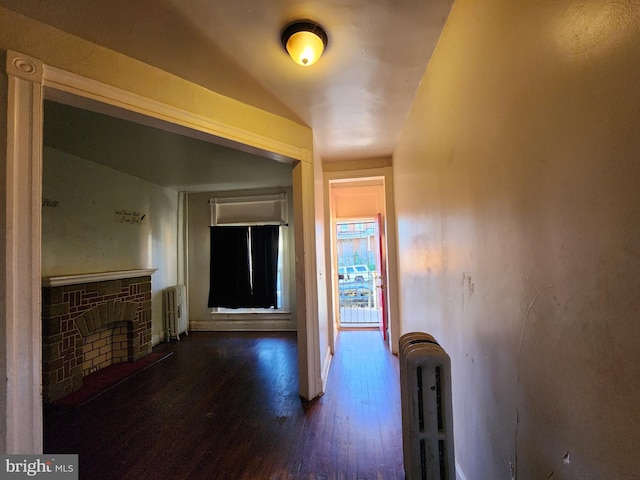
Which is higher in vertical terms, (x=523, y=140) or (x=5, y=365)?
(x=523, y=140)

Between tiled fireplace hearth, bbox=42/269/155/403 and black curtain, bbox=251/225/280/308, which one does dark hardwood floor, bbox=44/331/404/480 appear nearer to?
tiled fireplace hearth, bbox=42/269/155/403

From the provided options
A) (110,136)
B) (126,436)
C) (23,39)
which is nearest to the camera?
(23,39)

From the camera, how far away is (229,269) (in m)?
4.98

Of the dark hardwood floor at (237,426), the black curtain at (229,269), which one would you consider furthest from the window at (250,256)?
the dark hardwood floor at (237,426)

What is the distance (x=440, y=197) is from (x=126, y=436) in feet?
9.02

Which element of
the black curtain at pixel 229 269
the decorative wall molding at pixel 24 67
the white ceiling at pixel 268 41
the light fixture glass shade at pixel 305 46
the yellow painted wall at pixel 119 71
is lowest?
the black curtain at pixel 229 269

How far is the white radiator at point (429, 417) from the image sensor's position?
3.59 feet

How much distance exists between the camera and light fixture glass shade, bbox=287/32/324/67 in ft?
4.58

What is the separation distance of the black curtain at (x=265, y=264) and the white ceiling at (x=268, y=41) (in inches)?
116

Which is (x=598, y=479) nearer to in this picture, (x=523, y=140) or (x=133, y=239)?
(x=523, y=140)

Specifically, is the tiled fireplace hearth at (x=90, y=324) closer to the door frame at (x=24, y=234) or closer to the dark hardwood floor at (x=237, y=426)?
the dark hardwood floor at (x=237, y=426)

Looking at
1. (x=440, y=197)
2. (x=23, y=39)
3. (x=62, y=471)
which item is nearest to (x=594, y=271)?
(x=440, y=197)

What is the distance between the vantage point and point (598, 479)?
0.60 metres

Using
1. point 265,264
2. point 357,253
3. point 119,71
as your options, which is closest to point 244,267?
point 265,264
